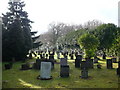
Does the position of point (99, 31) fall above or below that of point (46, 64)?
above

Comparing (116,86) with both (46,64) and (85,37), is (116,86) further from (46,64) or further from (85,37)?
(85,37)

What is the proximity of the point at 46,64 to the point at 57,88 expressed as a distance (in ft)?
10.5

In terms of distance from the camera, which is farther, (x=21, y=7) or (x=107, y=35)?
(x=21, y=7)

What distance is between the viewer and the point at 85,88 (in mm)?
10352

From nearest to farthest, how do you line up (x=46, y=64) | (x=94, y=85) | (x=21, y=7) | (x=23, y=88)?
1. (x=23, y=88)
2. (x=94, y=85)
3. (x=46, y=64)
4. (x=21, y=7)

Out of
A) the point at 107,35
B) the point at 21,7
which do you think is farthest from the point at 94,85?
the point at 21,7

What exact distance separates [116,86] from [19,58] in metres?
18.6

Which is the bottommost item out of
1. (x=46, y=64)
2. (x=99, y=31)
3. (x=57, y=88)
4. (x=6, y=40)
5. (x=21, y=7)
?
(x=57, y=88)

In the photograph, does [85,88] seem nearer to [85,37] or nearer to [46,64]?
[46,64]

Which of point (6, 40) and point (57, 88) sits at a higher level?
point (6, 40)

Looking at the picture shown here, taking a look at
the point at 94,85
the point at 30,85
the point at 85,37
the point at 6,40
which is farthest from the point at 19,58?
the point at 94,85

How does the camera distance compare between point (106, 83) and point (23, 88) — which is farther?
point (106, 83)

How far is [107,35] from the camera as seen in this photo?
30.5 m

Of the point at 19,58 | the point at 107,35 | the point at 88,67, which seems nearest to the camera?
the point at 88,67
